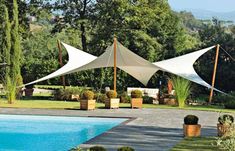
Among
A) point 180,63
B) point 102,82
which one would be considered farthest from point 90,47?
point 180,63

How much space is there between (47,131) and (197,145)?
17.4 ft

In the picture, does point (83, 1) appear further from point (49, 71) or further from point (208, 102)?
point (208, 102)

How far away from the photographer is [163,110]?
18.8 m

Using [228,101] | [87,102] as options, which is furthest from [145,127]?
[228,101]

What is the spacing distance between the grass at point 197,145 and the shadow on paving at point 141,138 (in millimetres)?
192

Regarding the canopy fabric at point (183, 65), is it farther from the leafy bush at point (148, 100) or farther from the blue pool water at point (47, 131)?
the blue pool water at point (47, 131)

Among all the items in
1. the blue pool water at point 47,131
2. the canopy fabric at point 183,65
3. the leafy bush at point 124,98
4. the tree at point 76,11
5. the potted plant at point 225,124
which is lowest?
the blue pool water at point 47,131

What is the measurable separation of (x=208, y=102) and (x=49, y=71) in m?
A: 10.5

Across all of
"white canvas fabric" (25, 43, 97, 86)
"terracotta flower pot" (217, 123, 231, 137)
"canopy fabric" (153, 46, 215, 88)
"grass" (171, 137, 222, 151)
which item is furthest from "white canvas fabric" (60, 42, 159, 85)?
"grass" (171, 137, 222, 151)

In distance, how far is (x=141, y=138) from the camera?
11297 millimetres

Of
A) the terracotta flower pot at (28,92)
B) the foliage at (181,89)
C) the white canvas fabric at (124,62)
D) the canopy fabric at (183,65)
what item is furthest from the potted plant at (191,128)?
the terracotta flower pot at (28,92)

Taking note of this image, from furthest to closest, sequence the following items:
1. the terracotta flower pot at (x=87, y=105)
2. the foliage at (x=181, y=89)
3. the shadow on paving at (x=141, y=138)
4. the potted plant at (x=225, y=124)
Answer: the foliage at (x=181, y=89)
the terracotta flower pot at (x=87, y=105)
the potted plant at (x=225, y=124)
the shadow on paving at (x=141, y=138)

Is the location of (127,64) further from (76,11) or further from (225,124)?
(225,124)

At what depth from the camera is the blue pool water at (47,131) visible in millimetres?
11250
